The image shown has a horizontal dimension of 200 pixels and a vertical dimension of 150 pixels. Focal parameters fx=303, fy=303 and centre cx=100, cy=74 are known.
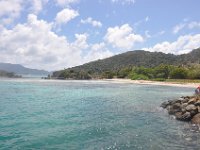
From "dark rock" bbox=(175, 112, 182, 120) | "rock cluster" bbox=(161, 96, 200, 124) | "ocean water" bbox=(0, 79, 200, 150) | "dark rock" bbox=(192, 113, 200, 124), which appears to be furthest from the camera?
"dark rock" bbox=(175, 112, 182, 120)

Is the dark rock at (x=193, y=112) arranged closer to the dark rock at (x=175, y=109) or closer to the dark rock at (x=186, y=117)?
the dark rock at (x=186, y=117)

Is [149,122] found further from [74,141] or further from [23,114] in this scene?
[23,114]

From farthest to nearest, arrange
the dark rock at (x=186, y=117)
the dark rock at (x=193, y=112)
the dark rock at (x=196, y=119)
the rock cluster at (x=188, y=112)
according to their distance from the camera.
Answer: the dark rock at (x=193, y=112) → the dark rock at (x=186, y=117) → the rock cluster at (x=188, y=112) → the dark rock at (x=196, y=119)

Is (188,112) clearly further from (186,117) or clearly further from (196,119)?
(196,119)

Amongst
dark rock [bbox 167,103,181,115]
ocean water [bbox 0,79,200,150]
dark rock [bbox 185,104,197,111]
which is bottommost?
ocean water [bbox 0,79,200,150]

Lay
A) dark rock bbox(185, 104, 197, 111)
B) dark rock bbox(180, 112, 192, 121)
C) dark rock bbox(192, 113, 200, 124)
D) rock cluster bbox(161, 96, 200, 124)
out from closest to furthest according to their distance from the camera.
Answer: dark rock bbox(192, 113, 200, 124)
rock cluster bbox(161, 96, 200, 124)
dark rock bbox(180, 112, 192, 121)
dark rock bbox(185, 104, 197, 111)

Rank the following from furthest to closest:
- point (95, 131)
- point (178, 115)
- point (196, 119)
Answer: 1. point (178, 115)
2. point (196, 119)
3. point (95, 131)

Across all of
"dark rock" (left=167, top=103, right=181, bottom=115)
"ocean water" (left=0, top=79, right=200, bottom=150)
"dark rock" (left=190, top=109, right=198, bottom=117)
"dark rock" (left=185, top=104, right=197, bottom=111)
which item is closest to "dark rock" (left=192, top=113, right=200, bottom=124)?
"dark rock" (left=190, top=109, right=198, bottom=117)

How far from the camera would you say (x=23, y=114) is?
127ft

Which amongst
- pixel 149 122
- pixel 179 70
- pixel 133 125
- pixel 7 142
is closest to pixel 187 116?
pixel 149 122

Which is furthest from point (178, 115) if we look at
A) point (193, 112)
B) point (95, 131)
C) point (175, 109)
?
point (95, 131)

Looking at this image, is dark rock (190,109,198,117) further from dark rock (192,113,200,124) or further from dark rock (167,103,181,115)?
dark rock (167,103,181,115)

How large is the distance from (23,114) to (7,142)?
15.1 metres

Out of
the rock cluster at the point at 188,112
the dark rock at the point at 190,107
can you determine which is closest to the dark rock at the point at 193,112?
the rock cluster at the point at 188,112
